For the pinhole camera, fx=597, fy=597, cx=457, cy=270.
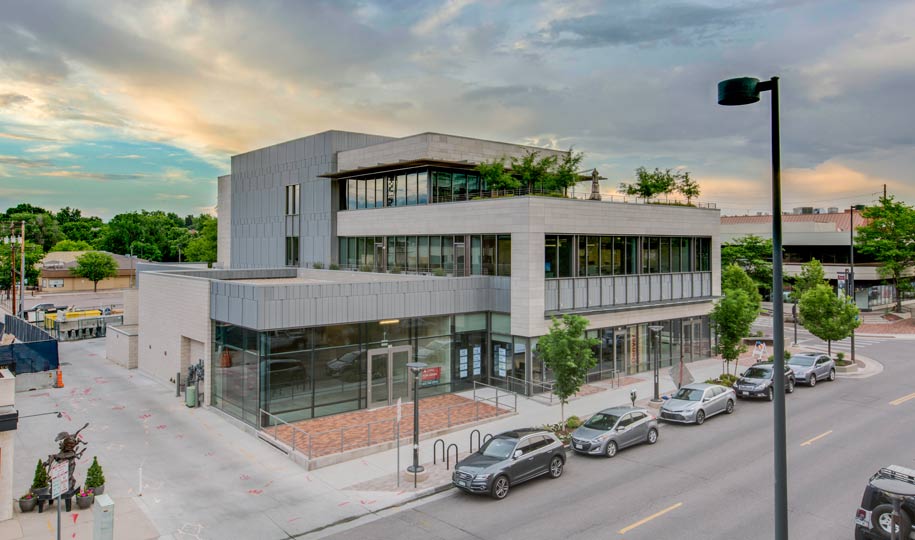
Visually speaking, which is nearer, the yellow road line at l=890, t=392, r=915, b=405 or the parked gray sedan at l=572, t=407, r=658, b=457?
the parked gray sedan at l=572, t=407, r=658, b=457

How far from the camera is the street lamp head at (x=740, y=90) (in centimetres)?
838

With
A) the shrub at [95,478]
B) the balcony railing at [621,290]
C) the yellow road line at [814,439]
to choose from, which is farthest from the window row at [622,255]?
the shrub at [95,478]

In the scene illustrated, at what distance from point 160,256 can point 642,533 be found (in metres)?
139

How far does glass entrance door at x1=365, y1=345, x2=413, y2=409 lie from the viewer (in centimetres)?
2564

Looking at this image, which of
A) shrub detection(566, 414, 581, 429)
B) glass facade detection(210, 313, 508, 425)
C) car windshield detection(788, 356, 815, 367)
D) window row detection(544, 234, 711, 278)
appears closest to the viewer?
shrub detection(566, 414, 581, 429)

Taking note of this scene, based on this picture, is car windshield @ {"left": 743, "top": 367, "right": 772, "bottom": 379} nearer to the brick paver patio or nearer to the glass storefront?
the glass storefront

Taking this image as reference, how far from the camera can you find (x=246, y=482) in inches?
694

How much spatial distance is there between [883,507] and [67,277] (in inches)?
4429

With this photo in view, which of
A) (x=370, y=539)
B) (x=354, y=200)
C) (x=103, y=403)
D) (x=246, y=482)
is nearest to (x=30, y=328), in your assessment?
(x=103, y=403)

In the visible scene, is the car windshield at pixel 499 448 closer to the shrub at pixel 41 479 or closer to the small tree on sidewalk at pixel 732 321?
the shrub at pixel 41 479

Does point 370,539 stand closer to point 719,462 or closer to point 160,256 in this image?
point 719,462

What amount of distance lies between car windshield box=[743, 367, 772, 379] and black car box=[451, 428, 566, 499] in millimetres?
14523

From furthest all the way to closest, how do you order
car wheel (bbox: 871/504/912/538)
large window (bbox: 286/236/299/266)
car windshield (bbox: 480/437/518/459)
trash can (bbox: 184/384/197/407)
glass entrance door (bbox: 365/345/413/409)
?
large window (bbox: 286/236/299/266) < trash can (bbox: 184/384/197/407) < glass entrance door (bbox: 365/345/413/409) < car windshield (bbox: 480/437/518/459) < car wheel (bbox: 871/504/912/538)

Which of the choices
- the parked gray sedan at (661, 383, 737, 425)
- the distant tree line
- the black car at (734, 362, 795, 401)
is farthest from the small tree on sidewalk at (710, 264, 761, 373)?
the distant tree line
